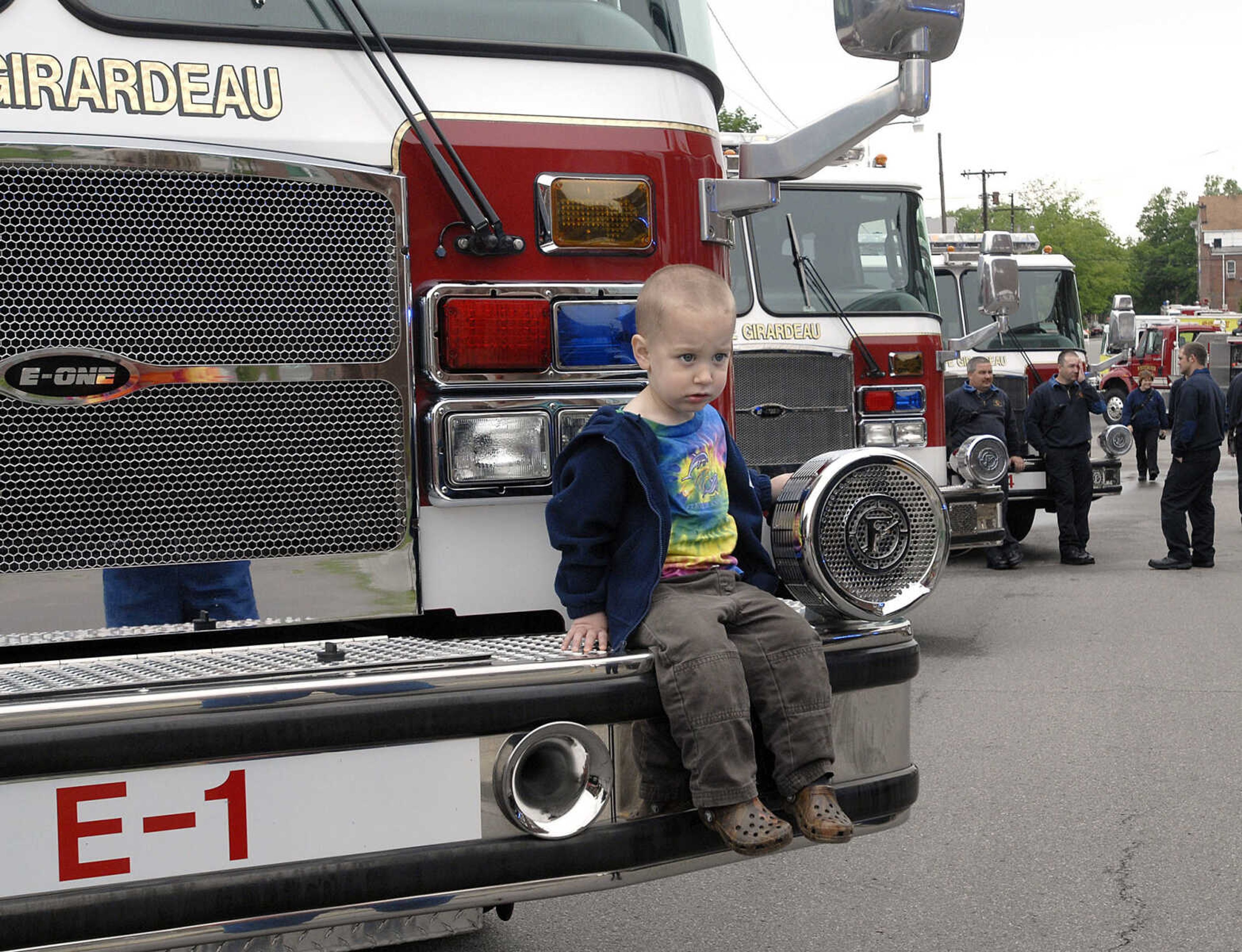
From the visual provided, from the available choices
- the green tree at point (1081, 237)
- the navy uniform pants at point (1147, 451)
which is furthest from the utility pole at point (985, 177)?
the navy uniform pants at point (1147, 451)

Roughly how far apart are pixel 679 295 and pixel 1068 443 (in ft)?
35.2

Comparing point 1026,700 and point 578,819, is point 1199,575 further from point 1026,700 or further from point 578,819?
point 578,819

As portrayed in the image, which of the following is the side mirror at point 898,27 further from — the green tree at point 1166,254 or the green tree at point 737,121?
the green tree at point 1166,254

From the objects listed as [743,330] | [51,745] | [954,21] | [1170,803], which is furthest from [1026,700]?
[51,745]

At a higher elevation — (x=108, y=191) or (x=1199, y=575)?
(x=108, y=191)

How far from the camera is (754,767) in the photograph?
257 centimetres

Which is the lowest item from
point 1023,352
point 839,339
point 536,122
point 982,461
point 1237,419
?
point 982,461

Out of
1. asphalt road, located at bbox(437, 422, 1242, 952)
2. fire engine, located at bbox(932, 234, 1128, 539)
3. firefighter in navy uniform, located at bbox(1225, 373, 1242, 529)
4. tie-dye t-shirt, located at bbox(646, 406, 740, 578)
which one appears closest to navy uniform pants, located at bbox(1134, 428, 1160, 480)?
firefighter in navy uniform, located at bbox(1225, 373, 1242, 529)

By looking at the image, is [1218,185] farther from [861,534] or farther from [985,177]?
[861,534]

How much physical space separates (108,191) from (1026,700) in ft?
18.4

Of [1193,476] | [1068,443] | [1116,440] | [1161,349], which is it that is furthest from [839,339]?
[1161,349]

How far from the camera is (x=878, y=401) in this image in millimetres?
9422

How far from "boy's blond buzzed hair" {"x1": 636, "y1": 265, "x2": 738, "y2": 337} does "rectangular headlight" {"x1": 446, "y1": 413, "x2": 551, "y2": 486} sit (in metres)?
0.33

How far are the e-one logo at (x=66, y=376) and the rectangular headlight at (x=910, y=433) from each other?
7.31 metres
